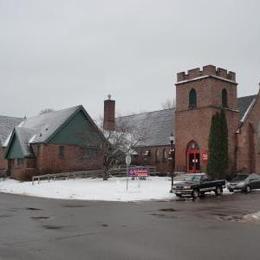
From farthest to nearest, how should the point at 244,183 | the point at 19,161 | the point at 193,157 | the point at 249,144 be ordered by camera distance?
the point at 19,161
the point at 249,144
the point at 193,157
the point at 244,183

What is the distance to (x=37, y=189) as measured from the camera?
3809cm

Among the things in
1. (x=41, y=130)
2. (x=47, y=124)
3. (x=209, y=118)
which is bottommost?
(x=41, y=130)

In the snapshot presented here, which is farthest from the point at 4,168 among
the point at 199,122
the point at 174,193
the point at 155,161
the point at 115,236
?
the point at 115,236

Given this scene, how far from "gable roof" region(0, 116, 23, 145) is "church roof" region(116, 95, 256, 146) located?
1450 cm

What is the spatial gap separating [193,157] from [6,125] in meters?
27.7

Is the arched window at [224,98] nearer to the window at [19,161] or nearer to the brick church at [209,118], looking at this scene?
the brick church at [209,118]

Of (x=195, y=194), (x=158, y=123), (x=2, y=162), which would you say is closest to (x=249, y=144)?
(x=158, y=123)

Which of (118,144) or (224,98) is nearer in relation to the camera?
(118,144)

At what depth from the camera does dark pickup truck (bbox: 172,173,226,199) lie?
102 ft

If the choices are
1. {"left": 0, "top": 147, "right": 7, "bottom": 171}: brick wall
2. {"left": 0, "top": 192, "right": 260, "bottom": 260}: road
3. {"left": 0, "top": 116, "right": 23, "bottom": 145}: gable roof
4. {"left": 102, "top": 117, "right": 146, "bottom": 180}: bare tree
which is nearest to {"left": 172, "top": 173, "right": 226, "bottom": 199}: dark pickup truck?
{"left": 0, "top": 192, "right": 260, "bottom": 260}: road

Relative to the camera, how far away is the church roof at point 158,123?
178ft

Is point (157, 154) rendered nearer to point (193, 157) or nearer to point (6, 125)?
point (193, 157)

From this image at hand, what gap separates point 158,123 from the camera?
195ft

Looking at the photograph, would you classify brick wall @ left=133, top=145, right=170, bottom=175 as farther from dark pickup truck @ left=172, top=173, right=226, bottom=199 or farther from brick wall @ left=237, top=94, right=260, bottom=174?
dark pickup truck @ left=172, top=173, right=226, bottom=199
